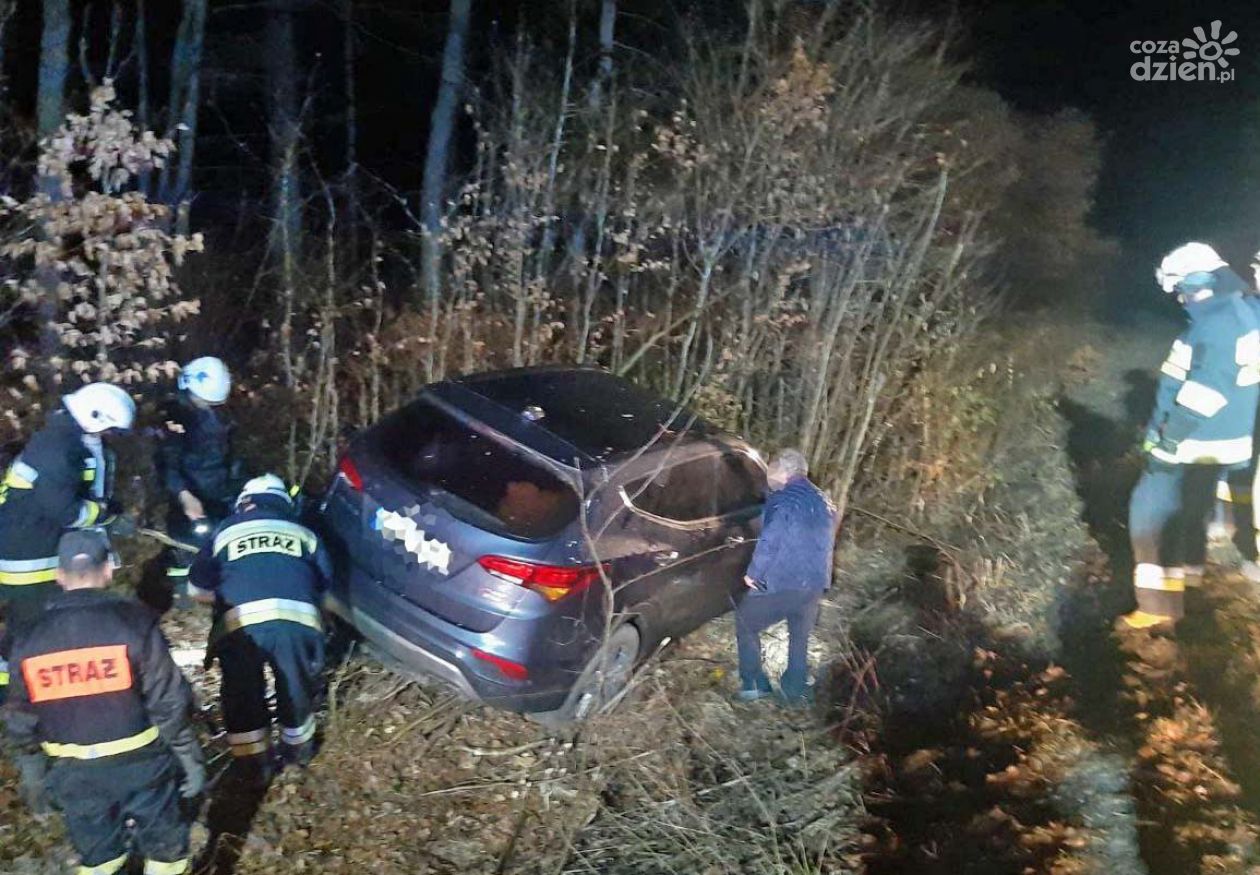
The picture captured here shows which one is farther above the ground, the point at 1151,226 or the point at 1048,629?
the point at 1151,226

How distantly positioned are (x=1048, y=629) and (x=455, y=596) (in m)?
4.05

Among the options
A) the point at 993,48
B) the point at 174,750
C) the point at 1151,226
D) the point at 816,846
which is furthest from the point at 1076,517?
the point at 1151,226

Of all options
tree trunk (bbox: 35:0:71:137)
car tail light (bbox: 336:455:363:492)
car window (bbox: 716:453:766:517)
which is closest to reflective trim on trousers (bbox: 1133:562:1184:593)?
car window (bbox: 716:453:766:517)

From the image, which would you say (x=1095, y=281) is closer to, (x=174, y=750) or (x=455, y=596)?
(x=455, y=596)

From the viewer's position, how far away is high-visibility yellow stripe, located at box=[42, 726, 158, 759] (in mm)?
3541

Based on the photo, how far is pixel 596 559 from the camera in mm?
4812

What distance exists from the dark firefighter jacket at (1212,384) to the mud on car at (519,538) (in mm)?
2704

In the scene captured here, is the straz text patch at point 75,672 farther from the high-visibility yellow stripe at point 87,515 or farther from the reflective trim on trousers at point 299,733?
the high-visibility yellow stripe at point 87,515

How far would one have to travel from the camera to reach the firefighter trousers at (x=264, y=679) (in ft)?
14.4

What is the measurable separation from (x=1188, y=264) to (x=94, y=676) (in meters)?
5.68

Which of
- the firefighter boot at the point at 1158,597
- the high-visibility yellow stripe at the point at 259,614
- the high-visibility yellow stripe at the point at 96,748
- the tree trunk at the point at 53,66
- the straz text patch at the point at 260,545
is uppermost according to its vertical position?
the tree trunk at the point at 53,66

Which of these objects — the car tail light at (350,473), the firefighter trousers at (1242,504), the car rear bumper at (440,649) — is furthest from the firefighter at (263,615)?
the firefighter trousers at (1242,504)

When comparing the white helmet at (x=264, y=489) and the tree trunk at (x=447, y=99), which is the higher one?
the tree trunk at (x=447, y=99)

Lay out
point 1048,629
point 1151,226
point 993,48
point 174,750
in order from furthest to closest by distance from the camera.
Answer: point 1151,226 → point 993,48 → point 1048,629 → point 174,750
